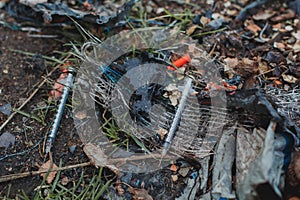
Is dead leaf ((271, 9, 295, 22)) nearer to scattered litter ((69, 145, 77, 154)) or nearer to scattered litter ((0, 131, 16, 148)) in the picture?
scattered litter ((69, 145, 77, 154))

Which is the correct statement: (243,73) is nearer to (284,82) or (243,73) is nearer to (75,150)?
Result: (284,82)

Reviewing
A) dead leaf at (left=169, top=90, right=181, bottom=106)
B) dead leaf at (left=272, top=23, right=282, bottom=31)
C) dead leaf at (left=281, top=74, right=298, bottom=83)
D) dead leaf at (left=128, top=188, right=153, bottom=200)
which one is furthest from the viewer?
dead leaf at (left=272, top=23, right=282, bottom=31)

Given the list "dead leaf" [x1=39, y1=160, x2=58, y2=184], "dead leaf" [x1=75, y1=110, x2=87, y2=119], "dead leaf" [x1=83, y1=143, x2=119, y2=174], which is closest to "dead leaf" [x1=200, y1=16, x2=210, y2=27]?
"dead leaf" [x1=75, y1=110, x2=87, y2=119]

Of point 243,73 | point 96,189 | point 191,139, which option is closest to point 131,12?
point 243,73

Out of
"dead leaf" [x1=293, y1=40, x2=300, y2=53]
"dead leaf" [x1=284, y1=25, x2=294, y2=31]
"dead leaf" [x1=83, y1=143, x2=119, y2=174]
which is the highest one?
"dead leaf" [x1=284, y1=25, x2=294, y2=31]

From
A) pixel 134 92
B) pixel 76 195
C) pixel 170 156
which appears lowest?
pixel 76 195

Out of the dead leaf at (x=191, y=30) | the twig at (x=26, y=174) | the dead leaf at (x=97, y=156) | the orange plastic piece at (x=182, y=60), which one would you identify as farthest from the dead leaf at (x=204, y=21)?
the twig at (x=26, y=174)

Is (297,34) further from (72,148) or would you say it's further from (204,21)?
(72,148)

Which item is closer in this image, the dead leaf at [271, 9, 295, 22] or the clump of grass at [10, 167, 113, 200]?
the clump of grass at [10, 167, 113, 200]
